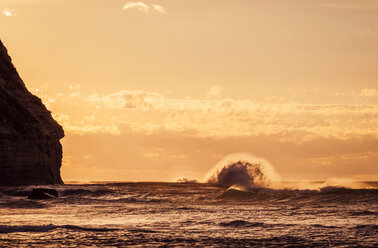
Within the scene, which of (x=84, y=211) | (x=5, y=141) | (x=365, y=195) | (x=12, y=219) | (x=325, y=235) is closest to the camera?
(x=325, y=235)

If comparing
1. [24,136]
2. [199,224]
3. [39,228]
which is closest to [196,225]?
[199,224]

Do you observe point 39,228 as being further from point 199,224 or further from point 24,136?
point 24,136

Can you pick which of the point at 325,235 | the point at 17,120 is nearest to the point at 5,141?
the point at 17,120

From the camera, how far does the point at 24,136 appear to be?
195 feet

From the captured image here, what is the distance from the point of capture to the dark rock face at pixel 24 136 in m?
57.5

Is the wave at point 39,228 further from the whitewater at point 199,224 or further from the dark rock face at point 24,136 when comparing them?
the dark rock face at point 24,136

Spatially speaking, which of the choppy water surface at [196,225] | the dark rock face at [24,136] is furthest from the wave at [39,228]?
the dark rock face at [24,136]

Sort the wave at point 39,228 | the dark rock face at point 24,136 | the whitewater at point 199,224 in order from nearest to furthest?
the whitewater at point 199,224
the wave at point 39,228
the dark rock face at point 24,136

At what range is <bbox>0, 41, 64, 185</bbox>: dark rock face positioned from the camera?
189ft

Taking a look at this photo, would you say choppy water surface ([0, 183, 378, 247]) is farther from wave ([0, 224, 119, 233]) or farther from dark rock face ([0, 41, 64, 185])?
dark rock face ([0, 41, 64, 185])

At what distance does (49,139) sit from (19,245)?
44.5m

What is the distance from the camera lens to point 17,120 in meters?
59.8

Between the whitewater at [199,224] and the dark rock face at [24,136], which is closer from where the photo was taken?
the whitewater at [199,224]

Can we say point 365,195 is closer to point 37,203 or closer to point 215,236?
point 215,236
